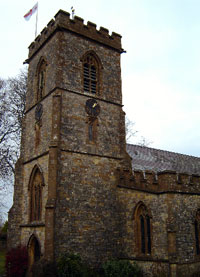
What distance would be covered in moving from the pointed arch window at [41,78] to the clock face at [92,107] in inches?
122

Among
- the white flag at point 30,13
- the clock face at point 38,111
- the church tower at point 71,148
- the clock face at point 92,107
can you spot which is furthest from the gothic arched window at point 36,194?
the white flag at point 30,13

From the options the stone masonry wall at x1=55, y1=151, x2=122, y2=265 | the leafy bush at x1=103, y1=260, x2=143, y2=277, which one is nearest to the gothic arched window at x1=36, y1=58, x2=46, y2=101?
the stone masonry wall at x1=55, y1=151, x2=122, y2=265

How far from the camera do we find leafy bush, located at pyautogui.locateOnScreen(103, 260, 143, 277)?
560 inches

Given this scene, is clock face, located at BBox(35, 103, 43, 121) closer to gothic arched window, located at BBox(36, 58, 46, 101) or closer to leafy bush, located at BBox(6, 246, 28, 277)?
gothic arched window, located at BBox(36, 58, 46, 101)

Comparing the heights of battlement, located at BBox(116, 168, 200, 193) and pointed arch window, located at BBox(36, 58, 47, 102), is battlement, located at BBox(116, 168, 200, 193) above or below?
below

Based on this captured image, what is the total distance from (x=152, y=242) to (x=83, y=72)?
10.1 m

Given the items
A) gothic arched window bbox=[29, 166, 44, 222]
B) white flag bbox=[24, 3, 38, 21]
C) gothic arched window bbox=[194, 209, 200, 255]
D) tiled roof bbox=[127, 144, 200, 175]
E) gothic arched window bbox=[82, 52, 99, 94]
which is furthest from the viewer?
white flag bbox=[24, 3, 38, 21]

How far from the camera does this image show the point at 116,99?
18891 mm

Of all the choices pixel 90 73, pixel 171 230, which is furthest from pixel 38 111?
pixel 171 230

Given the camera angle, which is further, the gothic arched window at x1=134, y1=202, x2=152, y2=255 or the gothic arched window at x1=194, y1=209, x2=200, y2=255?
the gothic arched window at x1=134, y1=202, x2=152, y2=255

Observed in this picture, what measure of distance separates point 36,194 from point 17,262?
143 inches

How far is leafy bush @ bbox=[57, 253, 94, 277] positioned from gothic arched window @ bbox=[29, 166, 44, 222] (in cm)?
317

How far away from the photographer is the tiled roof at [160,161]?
728 inches

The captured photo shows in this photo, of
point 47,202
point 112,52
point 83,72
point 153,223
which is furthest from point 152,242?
point 112,52
